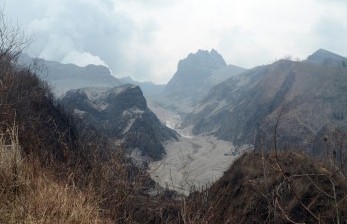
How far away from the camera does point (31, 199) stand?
19.1ft

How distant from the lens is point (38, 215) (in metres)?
5.43

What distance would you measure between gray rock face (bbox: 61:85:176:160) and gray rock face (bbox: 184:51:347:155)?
64.9 ft

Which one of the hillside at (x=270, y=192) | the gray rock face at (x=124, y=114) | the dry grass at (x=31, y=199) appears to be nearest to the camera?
the dry grass at (x=31, y=199)

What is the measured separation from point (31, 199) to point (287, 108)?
1899 inches

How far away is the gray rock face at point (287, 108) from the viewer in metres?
79.2

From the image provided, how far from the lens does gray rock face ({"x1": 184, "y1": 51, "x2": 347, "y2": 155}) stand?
79188mm

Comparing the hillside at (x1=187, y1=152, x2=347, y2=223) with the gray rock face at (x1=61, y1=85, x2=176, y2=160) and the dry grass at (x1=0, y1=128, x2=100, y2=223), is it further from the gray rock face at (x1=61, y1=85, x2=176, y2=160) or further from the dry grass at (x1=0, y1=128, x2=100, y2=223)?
the gray rock face at (x1=61, y1=85, x2=176, y2=160)

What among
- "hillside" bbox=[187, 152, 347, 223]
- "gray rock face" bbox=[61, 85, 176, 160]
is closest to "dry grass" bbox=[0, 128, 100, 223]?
"hillside" bbox=[187, 152, 347, 223]

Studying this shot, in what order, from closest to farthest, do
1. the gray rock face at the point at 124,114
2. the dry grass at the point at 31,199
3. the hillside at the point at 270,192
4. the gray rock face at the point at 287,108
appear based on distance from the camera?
1. the dry grass at the point at 31,199
2. the hillside at the point at 270,192
3. the gray rock face at the point at 287,108
4. the gray rock face at the point at 124,114

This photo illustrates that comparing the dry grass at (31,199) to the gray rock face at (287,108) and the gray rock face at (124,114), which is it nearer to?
the gray rock face at (287,108)

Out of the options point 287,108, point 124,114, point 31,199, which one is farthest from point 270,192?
point 124,114

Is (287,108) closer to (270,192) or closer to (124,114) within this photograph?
(270,192)

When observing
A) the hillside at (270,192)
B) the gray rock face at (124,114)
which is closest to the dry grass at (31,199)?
the hillside at (270,192)

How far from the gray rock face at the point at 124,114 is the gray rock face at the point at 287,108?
19.8 m
